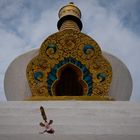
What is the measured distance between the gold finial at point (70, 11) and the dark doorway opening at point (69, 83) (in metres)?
2.27

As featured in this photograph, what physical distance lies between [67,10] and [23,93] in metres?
2.91

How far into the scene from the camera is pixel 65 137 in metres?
3.45

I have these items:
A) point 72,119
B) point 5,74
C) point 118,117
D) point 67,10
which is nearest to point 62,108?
point 72,119

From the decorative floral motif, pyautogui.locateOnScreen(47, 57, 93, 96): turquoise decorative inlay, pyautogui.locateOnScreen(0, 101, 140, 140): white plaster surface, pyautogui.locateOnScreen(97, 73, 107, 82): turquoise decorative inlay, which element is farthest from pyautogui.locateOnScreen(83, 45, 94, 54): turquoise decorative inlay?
pyautogui.locateOnScreen(0, 101, 140, 140): white plaster surface

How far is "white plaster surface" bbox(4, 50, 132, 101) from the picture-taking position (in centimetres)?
890

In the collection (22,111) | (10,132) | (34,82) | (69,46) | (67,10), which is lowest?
(10,132)

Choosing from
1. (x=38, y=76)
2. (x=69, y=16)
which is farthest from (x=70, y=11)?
(x=38, y=76)

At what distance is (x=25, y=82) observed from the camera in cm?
896

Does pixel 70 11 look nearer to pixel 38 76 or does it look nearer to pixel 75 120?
pixel 38 76

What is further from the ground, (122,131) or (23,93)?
(23,93)

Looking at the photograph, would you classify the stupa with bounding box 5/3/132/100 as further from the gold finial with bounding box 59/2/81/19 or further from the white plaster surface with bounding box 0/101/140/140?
the white plaster surface with bounding box 0/101/140/140

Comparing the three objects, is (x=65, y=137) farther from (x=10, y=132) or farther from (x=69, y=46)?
(x=69, y=46)

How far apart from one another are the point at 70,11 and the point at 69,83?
254 centimetres

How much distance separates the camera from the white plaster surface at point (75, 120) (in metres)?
3.55
